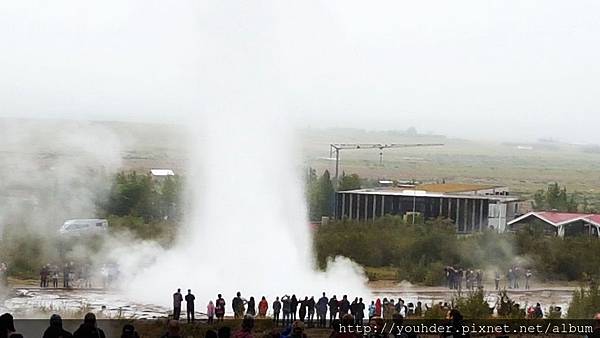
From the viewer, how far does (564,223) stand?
2973 centimetres

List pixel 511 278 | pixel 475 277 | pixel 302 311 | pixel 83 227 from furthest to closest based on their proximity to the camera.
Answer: pixel 83 227 → pixel 511 278 → pixel 475 277 → pixel 302 311

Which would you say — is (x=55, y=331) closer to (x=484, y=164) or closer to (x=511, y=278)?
(x=511, y=278)

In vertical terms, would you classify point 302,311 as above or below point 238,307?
above

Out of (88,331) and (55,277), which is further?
(55,277)

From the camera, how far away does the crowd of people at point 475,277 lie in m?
20.2

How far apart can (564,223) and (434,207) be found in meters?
4.32

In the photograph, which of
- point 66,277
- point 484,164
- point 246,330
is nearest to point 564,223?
point 66,277

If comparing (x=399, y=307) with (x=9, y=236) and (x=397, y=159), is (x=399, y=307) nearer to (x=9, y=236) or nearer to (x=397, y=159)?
(x=9, y=236)

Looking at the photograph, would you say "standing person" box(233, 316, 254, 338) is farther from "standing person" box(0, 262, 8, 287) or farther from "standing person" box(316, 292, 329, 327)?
"standing person" box(0, 262, 8, 287)

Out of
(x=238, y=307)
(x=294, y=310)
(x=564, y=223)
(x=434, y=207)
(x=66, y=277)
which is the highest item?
(x=434, y=207)

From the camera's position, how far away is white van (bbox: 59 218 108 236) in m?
22.6

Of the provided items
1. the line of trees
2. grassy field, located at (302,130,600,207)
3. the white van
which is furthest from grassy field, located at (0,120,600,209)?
the white van

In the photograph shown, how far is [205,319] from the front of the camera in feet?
43.0

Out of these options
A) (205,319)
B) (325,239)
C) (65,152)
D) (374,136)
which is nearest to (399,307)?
(205,319)
